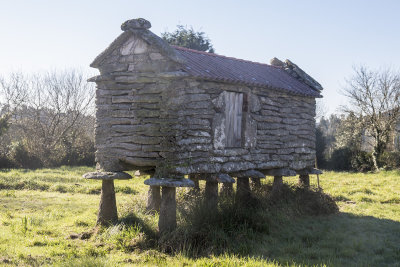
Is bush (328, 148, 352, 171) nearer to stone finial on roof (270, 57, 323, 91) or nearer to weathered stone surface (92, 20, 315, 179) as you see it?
stone finial on roof (270, 57, 323, 91)

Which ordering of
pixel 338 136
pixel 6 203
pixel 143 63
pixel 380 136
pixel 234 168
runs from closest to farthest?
pixel 143 63
pixel 234 168
pixel 6 203
pixel 380 136
pixel 338 136

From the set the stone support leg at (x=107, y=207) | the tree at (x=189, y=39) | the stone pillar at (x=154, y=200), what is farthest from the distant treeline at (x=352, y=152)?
the stone support leg at (x=107, y=207)

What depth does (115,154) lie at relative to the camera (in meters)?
7.17

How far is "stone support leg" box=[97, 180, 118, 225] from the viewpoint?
7.46m

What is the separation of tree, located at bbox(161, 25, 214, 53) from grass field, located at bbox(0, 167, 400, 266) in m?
13.3

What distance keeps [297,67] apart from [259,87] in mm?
2966

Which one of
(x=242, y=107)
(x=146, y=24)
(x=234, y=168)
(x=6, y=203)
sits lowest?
(x=6, y=203)

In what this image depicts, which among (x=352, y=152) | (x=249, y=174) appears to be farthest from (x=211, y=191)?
(x=352, y=152)

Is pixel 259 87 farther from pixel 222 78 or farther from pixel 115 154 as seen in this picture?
pixel 115 154

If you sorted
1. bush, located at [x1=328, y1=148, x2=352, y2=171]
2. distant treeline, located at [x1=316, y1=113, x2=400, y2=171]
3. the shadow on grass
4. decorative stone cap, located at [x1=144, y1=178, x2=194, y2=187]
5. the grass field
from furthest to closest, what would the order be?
bush, located at [x1=328, y1=148, x2=352, y2=171], distant treeline, located at [x1=316, y1=113, x2=400, y2=171], decorative stone cap, located at [x1=144, y1=178, x2=194, y2=187], the shadow on grass, the grass field

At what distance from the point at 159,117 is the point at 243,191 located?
107 inches

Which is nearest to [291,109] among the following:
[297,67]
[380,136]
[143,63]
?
[297,67]

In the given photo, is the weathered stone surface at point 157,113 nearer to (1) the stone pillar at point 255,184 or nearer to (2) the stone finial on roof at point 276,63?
(1) the stone pillar at point 255,184

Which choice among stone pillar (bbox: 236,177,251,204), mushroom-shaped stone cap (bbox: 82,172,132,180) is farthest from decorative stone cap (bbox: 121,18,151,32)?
stone pillar (bbox: 236,177,251,204)
